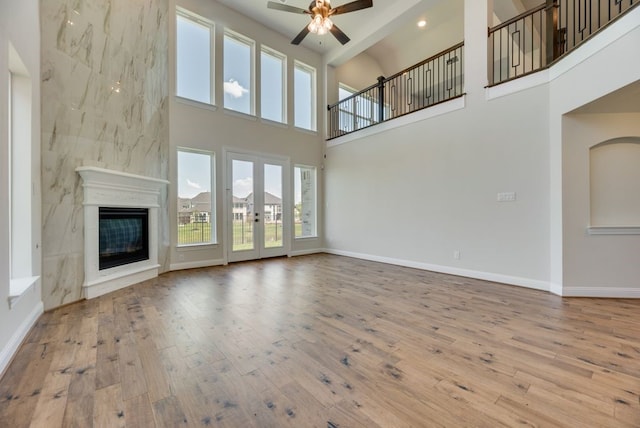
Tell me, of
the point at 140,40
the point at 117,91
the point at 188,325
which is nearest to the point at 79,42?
the point at 117,91

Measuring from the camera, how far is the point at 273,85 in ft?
22.0

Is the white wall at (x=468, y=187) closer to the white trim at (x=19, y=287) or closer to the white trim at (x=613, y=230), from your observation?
the white trim at (x=613, y=230)

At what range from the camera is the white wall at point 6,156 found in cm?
204

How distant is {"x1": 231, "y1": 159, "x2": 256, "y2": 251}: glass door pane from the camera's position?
19.7 ft

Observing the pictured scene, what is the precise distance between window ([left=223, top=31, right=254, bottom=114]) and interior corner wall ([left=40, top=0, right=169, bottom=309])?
1.53m

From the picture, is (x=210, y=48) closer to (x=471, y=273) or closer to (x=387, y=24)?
(x=387, y=24)

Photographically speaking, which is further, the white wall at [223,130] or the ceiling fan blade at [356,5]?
the white wall at [223,130]

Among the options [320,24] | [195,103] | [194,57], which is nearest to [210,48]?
[194,57]

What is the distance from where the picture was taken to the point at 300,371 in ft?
6.14

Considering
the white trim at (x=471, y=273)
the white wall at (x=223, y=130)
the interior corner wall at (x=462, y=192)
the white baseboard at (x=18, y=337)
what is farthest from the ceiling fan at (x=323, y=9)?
the white baseboard at (x=18, y=337)

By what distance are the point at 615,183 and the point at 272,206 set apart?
5835 millimetres

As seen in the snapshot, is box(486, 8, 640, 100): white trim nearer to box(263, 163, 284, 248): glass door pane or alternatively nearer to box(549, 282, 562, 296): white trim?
box(549, 282, 562, 296): white trim

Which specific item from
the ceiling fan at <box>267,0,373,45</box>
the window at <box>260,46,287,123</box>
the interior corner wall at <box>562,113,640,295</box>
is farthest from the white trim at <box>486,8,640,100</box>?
the window at <box>260,46,287,123</box>

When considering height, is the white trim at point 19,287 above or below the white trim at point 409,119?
below
